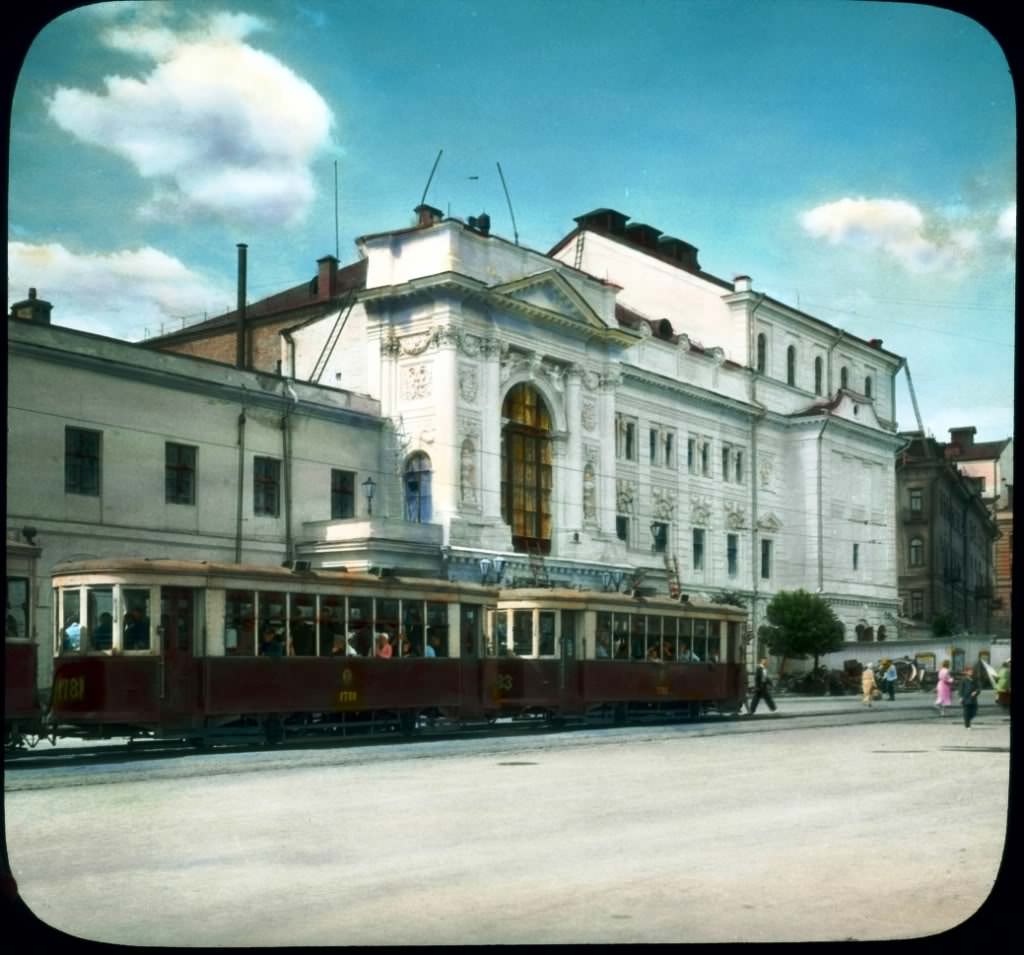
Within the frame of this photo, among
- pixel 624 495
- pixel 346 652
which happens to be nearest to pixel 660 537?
pixel 624 495

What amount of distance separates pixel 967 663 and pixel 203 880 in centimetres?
365

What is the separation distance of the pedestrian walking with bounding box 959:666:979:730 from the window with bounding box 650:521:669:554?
1958 millimetres

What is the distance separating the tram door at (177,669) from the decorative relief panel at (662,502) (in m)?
3.61

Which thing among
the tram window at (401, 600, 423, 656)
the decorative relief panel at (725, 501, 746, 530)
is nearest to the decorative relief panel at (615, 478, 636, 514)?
the decorative relief panel at (725, 501, 746, 530)

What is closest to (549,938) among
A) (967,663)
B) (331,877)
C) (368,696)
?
(331,877)

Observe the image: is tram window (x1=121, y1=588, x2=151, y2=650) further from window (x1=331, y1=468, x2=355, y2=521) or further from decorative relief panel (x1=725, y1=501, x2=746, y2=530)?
decorative relief panel (x1=725, y1=501, x2=746, y2=530)

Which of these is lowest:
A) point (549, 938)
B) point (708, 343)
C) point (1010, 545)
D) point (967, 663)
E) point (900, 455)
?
point (549, 938)

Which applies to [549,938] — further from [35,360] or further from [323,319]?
[323,319]

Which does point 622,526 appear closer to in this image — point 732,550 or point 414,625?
point 732,550

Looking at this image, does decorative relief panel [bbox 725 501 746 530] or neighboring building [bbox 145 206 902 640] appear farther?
decorative relief panel [bbox 725 501 746 530]

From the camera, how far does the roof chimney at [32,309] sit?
5137mm

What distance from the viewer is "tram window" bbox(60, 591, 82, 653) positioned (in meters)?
6.94

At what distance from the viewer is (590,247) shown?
21.4ft

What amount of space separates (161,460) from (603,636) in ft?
20.5
